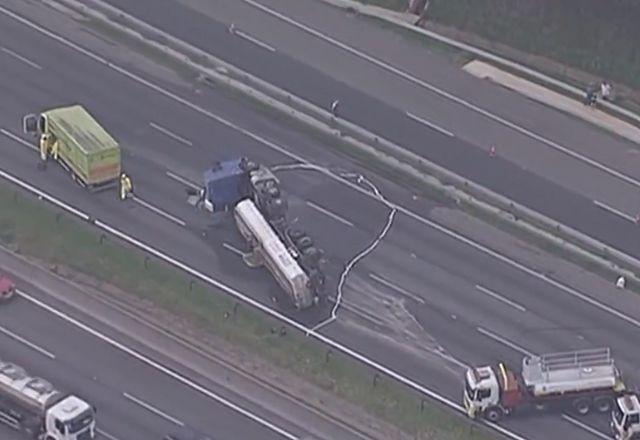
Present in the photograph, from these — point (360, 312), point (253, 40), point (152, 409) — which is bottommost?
point (152, 409)

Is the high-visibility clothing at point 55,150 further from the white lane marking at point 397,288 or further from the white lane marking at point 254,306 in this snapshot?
the white lane marking at point 397,288

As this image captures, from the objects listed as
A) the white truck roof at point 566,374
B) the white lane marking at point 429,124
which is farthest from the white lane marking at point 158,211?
the white truck roof at point 566,374

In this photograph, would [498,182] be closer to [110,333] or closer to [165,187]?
[165,187]

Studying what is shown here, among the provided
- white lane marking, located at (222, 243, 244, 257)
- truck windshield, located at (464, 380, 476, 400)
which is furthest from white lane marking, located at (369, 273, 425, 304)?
truck windshield, located at (464, 380, 476, 400)

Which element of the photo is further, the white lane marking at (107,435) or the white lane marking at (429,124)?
the white lane marking at (429,124)

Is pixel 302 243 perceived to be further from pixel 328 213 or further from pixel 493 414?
pixel 493 414

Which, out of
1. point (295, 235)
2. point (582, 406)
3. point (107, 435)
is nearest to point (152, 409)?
point (107, 435)
